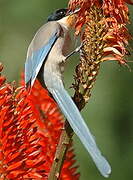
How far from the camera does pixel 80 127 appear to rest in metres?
2.69

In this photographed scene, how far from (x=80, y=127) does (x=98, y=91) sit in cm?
326

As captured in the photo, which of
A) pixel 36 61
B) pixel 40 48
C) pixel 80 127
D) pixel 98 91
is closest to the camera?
pixel 80 127

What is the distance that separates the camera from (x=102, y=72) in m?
6.11

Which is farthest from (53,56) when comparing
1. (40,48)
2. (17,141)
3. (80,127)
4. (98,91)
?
(98,91)

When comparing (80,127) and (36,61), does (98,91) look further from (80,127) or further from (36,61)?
(80,127)

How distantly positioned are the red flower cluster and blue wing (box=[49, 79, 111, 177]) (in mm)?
257

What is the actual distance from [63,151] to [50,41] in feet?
4.15

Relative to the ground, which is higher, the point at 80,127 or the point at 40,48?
the point at 80,127

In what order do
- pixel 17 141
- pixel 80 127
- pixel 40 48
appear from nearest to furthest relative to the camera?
A: pixel 80 127 → pixel 17 141 → pixel 40 48

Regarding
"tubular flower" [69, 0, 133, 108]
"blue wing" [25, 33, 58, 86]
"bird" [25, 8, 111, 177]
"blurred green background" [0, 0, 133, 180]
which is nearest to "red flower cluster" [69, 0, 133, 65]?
"tubular flower" [69, 0, 133, 108]

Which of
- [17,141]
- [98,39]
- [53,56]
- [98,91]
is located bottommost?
[98,91]

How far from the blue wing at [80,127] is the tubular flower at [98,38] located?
9cm

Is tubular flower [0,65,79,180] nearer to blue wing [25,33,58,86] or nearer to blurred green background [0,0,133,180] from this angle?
blue wing [25,33,58,86]

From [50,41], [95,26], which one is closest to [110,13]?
[95,26]
